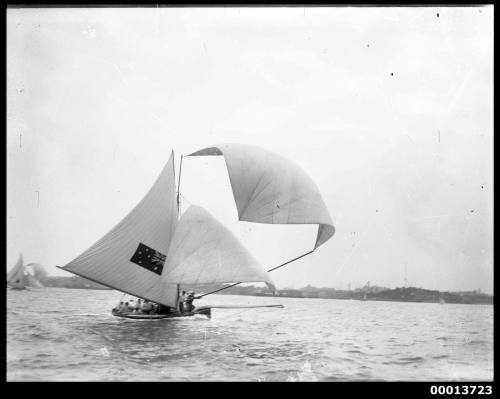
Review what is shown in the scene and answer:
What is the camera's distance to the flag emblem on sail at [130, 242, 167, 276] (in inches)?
809

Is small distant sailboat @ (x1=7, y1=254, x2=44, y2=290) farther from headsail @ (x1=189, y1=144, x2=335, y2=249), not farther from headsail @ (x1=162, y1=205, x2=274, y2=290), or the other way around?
headsail @ (x1=189, y1=144, x2=335, y2=249)

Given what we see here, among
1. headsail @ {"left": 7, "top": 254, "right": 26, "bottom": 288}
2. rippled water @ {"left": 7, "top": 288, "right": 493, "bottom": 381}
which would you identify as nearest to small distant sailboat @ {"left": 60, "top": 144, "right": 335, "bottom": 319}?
rippled water @ {"left": 7, "top": 288, "right": 493, "bottom": 381}

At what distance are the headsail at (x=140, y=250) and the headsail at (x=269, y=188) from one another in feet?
11.9

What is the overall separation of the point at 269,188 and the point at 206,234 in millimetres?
2856

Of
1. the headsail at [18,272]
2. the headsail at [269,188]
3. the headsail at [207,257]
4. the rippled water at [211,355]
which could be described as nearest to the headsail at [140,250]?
the rippled water at [211,355]

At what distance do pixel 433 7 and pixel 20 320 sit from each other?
798 inches

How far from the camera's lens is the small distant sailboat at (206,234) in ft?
59.7

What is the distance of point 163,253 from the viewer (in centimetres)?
2116

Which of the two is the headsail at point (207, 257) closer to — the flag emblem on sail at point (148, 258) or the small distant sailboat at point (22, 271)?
the flag emblem on sail at point (148, 258)

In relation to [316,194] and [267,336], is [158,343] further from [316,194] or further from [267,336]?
[316,194]

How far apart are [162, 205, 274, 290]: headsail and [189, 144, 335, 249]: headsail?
139cm

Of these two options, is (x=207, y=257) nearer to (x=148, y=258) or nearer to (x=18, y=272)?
(x=148, y=258)
